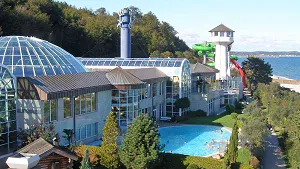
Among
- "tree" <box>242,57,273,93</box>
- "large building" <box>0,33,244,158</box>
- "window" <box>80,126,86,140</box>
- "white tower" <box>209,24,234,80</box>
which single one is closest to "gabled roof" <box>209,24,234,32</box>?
"white tower" <box>209,24,234,80</box>

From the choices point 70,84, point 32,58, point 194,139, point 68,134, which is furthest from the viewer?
point 194,139

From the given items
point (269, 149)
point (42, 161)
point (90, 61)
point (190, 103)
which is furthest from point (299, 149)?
point (90, 61)

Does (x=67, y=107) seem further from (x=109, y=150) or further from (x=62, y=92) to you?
(x=109, y=150)

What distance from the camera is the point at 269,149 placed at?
3023 centimetres

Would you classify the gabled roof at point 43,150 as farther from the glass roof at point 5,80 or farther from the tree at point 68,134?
the tree at point 68,134

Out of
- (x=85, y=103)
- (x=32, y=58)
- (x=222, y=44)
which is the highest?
(x=222, y=44)

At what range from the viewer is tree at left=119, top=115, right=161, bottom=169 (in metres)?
20.3

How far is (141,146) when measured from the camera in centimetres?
2062

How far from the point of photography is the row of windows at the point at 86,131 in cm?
2818

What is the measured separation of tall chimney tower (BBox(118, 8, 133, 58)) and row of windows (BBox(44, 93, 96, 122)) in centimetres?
2292

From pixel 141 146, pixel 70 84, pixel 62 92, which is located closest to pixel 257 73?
pixel 70 84

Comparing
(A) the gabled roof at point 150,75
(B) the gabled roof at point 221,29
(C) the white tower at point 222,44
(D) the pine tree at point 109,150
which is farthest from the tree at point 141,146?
(B) the gabled roof at point 221,29

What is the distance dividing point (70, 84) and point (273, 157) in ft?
51.0

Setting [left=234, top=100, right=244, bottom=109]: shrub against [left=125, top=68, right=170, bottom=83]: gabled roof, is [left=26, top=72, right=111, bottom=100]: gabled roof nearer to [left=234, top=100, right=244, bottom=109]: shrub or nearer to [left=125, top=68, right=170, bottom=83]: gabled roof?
[left=125, top=68, right=170, bottom=83]: gabled roof
